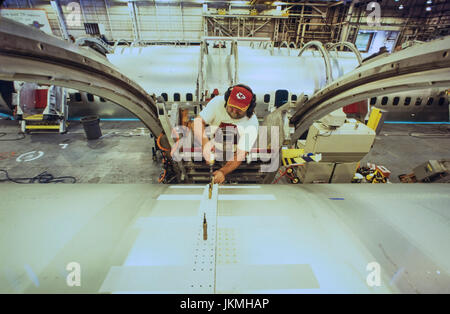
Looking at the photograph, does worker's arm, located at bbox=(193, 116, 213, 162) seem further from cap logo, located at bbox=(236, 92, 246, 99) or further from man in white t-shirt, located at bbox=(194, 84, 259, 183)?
cap logo, located at bbox=(236, 92, 246, 99)

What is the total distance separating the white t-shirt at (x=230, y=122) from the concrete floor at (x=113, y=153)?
2.11 metres

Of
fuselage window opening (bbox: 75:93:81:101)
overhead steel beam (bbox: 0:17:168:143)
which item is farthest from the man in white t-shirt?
fuselage window opening (bbox: 75:93:81:101)

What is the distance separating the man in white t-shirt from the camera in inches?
94.4

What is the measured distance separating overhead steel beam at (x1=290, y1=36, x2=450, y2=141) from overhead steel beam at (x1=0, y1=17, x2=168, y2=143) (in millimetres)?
2775

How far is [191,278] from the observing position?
104 centimetres

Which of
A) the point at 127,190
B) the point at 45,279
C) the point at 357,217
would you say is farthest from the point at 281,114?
the point at 45,279

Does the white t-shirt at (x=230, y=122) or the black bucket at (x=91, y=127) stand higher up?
the white t-shirt at (x=230, y=122)

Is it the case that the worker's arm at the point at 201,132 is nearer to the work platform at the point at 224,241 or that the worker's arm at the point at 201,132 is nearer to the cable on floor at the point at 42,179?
the work platform at the point at 224,241

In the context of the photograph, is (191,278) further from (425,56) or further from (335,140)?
(335,140)

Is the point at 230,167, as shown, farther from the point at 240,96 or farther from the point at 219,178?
the point at 240,96

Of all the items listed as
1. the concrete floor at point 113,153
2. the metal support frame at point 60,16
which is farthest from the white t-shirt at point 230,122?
the metal support frame at point 60,16

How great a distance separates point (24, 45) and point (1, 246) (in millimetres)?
1317

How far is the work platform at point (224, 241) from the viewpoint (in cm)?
102

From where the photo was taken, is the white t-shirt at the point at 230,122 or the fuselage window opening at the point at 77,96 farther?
the fuselage window opening at the point at 77,96
